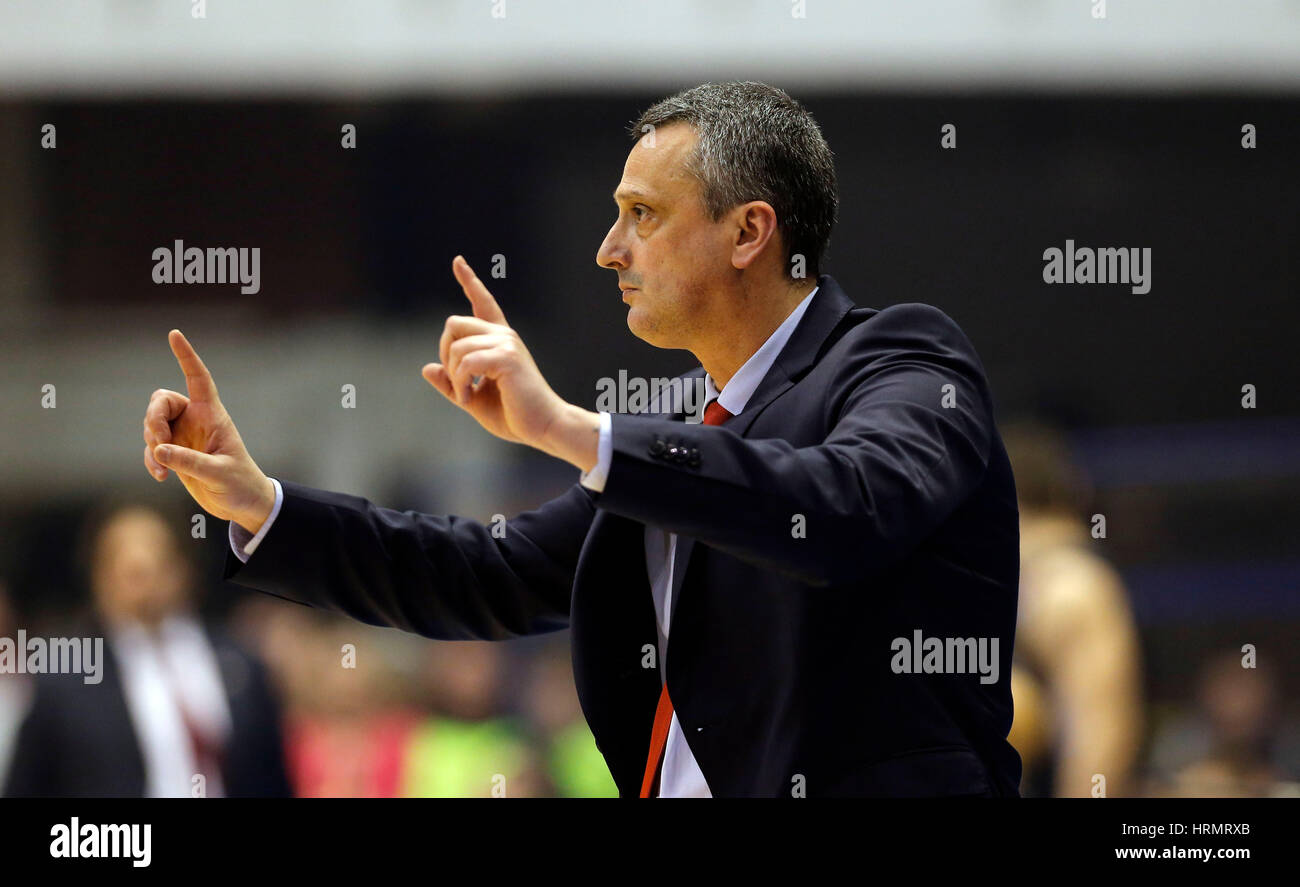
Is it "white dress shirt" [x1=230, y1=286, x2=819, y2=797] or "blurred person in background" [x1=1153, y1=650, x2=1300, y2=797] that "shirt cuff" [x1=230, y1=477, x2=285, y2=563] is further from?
"blurred person in background" [x1=1153, y1=650, x2=1300, y2=797]

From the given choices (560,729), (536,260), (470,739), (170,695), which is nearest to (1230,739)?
A: (560,729)

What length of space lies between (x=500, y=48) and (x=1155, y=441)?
413 cm

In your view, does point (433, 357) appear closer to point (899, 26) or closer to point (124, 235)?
point (124, 235)

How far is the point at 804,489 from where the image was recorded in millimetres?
1425

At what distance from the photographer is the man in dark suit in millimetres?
1436

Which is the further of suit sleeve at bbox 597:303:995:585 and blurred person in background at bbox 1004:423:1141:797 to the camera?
blurred person in background at bbox 1004:423:1141:797

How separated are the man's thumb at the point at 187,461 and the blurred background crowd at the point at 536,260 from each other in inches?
138

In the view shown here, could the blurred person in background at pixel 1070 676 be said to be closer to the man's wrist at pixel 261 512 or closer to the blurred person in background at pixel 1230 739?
the blurred person in background at pixel 1230 739

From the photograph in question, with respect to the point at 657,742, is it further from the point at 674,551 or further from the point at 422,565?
the point at 422,565

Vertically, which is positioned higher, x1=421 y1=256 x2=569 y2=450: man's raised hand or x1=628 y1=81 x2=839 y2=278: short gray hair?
x1=628 y1=81 x2=839 y2=278: short gray hair

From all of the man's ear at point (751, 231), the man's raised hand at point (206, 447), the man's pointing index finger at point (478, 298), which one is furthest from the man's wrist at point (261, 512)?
the man's ear at point (751, 231)

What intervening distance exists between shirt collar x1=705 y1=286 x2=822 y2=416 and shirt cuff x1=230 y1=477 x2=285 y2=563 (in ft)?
2.07

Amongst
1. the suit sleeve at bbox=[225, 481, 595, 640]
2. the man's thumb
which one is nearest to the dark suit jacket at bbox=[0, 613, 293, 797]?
the suit sleeve at bbox=[225, 481, 595, 640]

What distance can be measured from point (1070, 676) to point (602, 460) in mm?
2466
